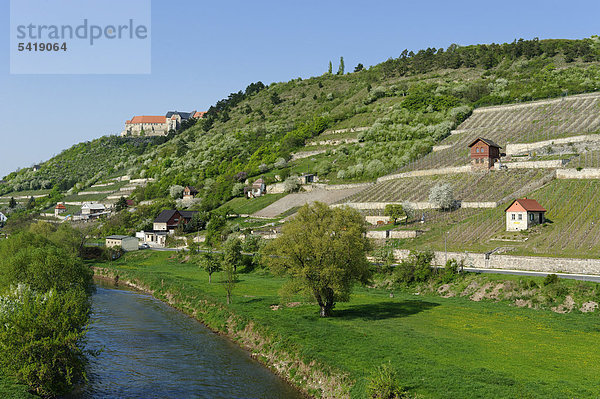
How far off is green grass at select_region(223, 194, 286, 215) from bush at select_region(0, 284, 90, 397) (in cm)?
9062

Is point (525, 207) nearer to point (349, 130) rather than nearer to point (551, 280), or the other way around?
point (551, 280)

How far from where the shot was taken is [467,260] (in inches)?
2283

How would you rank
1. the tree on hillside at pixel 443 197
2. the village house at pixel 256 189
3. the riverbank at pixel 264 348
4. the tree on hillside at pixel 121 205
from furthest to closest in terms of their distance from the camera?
the tree on hillside at pixel 121 205 < the village house at pixel 256 189 < the tree on hillside at pixel 443 197 < the riverbank at pixel 264 348

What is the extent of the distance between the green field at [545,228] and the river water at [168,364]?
32.0 m

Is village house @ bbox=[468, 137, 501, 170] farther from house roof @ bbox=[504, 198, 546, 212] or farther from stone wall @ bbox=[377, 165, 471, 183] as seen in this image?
house roof @ bbox=[504, 198, 546, 212]

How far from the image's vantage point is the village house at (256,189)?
138m

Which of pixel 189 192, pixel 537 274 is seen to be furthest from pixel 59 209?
pixel 537 274

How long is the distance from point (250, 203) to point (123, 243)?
1401 inches

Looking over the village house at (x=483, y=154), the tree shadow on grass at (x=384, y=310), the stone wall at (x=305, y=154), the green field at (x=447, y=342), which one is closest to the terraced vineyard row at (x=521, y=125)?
the village house at (x=483, y=154)

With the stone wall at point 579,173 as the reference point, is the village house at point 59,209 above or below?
below

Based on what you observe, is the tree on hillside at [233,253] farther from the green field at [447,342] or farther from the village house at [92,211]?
the village house at [92,211]

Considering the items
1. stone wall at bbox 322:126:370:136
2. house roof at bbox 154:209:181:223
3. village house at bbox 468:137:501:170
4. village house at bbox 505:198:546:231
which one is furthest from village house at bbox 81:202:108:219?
village house at bbox 505:198:546:231

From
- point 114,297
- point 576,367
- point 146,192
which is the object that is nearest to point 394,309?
point 576,367

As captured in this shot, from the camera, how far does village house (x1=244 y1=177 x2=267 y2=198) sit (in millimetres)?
138500
